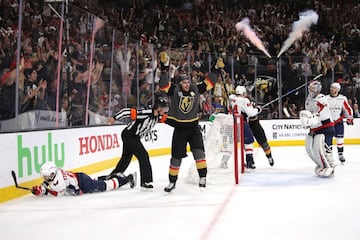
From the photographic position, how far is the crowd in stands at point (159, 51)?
584 cm

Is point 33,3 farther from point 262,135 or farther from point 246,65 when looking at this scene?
point 246,65

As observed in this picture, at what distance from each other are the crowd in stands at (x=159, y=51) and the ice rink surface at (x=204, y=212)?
1295mm

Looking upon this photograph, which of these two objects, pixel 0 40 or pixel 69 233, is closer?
pixel 69 233

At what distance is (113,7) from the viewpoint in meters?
14.9

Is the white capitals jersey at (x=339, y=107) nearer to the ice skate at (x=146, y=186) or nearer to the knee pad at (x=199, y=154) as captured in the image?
the knee pad at (x=199, y=154)

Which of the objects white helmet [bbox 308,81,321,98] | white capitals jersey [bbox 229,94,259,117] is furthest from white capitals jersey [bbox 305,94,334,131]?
white capitals jersey [bbox 229,94,259,117]

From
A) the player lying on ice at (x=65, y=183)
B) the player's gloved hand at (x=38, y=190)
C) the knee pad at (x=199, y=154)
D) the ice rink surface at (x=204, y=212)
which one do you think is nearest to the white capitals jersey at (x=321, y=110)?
the ice rink surface at (x=204, y=212)

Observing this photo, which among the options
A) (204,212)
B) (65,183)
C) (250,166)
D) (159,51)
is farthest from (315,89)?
(159,51)

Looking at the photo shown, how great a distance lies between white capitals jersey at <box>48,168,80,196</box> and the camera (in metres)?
5.14

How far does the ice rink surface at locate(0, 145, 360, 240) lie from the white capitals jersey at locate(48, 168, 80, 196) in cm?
12

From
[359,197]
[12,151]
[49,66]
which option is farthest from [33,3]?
[359,197]

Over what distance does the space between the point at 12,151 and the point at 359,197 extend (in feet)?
11.8

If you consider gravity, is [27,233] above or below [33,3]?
below

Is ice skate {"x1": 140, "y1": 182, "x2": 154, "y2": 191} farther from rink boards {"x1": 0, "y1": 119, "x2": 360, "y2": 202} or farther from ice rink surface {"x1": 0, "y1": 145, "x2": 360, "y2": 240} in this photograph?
rink boards {"x1": 0, "y1": 119, "x2": 360, "y2": 202}
